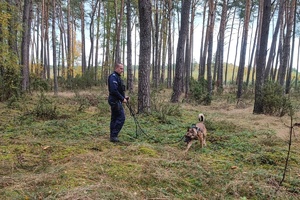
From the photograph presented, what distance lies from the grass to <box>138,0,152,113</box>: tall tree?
1561 mm

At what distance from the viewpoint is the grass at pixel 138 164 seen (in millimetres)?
3232

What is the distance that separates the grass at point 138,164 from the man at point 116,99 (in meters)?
0.36

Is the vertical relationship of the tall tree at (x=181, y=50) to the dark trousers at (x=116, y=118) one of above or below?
above

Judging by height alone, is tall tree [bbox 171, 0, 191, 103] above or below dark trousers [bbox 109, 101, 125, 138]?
above

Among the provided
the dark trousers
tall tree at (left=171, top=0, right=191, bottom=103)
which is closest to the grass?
the dark trousers

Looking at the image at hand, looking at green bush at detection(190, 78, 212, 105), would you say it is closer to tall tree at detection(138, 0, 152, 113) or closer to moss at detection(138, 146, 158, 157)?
tall tree at detection(138, 0, 152, 113)

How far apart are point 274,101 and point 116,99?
6326mm

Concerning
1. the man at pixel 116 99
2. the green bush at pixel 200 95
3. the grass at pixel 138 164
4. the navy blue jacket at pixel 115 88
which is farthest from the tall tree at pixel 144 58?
the green bush at pixel 200 95

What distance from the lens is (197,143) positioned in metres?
5.44

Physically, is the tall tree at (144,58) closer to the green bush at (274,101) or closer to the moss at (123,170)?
the moss at (123,170)

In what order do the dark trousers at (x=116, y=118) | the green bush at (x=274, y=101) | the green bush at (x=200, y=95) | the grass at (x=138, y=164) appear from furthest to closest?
the green bush at (x=200, y=95), the green bush at (x=274, y=101), the dark trousers at (x=116, y=118), the grass at (x=138, y=164)

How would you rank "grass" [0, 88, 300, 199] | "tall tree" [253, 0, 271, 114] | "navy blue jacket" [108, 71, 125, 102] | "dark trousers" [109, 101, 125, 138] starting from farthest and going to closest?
"tall tree" [253, 0, 271, 114] < "dark trousers" [109, 101, 125, 138] < "navy blue jacket" [108, 71, 125, 102] < "grass" [0, 88, 300, 199]

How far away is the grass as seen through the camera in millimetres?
3232

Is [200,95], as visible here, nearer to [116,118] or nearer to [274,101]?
[274,101]
